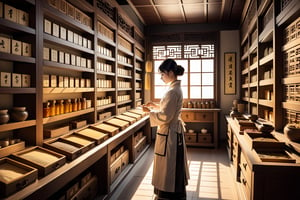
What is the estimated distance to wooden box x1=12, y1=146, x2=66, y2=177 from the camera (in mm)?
1838

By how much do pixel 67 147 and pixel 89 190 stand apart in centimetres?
78

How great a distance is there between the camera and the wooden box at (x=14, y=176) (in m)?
1.48

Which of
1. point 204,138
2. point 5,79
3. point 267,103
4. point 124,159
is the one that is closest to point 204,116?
point 204,138

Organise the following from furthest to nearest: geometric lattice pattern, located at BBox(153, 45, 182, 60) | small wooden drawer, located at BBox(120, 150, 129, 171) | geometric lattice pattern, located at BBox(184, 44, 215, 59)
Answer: geometric lattice pattern, located at BBox(153, 45, 182, 60), geometric lattice pattern, located at BBox(184, 44, 215, 59), small wooden drawer, located at BBox(120, 150, 129, 171)

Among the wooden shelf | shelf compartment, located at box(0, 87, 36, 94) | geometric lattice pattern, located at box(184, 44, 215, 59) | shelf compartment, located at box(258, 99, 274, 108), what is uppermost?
geometric lattice pattern, located at box(184, 44, 215, 59)

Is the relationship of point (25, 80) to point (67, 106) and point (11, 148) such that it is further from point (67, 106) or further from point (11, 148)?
point (67, 106)

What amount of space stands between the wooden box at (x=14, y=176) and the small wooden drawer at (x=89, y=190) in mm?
948

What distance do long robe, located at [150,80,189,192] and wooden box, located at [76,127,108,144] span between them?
0.64 meters

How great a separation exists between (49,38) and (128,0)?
281cm

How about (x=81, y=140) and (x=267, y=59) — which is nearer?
(x=81, y=140)

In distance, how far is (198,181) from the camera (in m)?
3.84

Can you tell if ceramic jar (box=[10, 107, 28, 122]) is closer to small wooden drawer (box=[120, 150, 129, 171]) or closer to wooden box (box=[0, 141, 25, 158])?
wooden box (box=[0, 141, 25, 158])

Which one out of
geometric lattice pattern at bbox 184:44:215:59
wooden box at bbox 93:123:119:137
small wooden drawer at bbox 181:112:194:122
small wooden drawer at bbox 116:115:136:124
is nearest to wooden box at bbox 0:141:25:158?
wooden box at bbox 93:123:119:137

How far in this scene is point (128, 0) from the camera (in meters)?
4.79
